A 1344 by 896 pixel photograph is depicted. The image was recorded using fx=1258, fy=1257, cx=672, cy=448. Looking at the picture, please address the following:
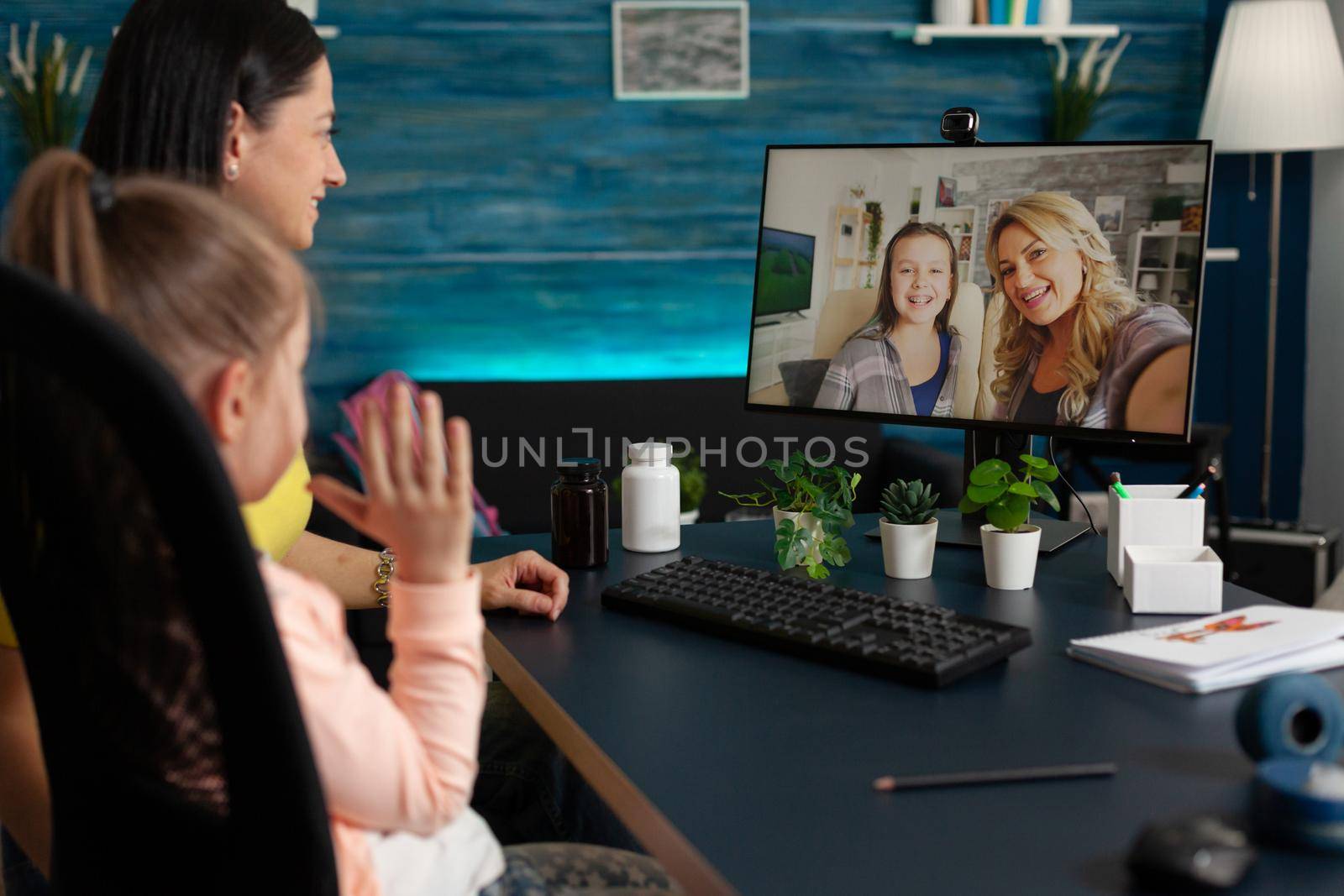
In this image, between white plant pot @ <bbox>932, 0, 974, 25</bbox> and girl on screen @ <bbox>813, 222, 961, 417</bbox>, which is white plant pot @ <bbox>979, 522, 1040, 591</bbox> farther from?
white plant pot @ <bbox>932, 0, 974, 25</bbox>

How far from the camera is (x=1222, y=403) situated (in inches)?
165

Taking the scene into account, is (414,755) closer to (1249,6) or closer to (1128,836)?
(1128,836)

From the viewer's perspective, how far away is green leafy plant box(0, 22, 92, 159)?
3299 mm

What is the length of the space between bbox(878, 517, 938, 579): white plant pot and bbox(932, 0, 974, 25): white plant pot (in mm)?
2709

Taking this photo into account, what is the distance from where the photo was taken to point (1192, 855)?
69cm

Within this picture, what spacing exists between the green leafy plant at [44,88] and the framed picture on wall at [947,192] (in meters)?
2.58

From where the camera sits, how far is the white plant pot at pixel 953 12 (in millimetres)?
3721

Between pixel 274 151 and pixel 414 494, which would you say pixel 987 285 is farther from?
pixel 414 494

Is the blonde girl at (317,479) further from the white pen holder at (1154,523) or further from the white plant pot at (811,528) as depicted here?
the white pen holder at (1154,523)

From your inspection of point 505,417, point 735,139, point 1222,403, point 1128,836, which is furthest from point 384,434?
point 1222,403

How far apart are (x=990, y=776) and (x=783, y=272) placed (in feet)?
3.34

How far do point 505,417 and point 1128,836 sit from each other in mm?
2864

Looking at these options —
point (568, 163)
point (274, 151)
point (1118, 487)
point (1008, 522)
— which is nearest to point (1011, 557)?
point (1008, 522)

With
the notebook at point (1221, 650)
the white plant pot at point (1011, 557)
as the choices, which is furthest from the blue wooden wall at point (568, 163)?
the notebook at point (1221, 650)
